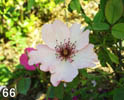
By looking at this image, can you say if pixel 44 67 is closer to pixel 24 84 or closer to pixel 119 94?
pixel 119 94

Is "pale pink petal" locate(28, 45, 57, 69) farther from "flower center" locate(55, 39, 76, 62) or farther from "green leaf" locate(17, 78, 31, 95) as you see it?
"green leaf" locate(17, 78, 31, 95)

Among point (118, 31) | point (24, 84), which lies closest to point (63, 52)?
point (118, 31)

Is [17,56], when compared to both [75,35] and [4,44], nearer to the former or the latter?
[4,44]

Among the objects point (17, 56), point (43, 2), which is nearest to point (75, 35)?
point (17, 56)

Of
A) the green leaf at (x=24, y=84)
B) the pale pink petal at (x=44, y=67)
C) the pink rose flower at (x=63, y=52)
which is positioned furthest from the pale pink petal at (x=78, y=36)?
the green leaf at (x=24, y=84)

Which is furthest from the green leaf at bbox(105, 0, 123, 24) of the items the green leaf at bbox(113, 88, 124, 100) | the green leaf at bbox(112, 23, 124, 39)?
the green leaf at bbox(113, 88, 124, 100)

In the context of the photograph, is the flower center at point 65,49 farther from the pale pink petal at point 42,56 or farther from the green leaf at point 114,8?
the green leaf at point 114,8
